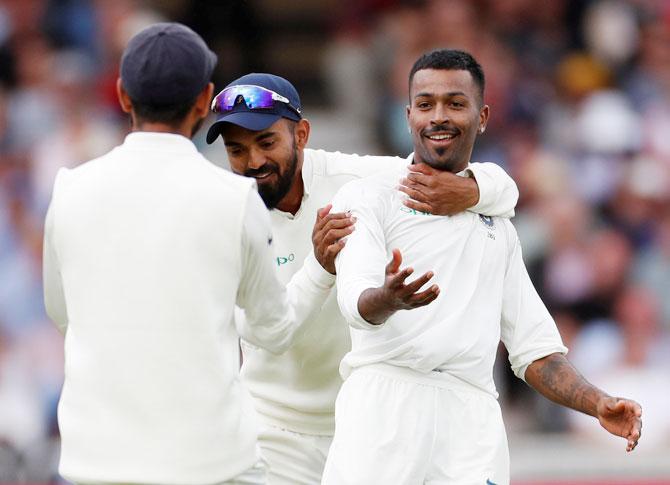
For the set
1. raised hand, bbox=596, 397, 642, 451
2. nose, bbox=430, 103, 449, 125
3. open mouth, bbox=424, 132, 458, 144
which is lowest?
raised hand, bbox=596, 397, 642, 451

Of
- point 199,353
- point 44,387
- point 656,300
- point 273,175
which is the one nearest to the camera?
point 199,353

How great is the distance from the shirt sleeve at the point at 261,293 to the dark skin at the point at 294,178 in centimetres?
23

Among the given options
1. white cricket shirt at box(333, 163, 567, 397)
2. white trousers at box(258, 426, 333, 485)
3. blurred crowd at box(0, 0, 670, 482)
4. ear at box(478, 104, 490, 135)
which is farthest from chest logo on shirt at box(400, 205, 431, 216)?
blurred crowd at box(0, 0, 670, 482)

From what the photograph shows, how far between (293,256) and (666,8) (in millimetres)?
7038

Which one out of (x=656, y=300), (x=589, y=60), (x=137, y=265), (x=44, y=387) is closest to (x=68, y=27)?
(x=44, y=387)

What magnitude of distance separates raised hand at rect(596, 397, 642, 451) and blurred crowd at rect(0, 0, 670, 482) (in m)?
4.60

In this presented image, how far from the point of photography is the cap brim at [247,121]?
15.9 feet

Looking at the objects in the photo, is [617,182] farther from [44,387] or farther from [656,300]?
[44,387]

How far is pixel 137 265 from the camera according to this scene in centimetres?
385

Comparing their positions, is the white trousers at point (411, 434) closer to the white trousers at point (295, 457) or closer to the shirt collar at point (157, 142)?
the white trousers at point (295, 457)

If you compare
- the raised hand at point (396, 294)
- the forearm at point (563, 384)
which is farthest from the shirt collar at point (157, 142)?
the forearm at point (563, 384)

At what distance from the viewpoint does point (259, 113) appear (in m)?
4.89

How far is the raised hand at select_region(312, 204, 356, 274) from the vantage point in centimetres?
450

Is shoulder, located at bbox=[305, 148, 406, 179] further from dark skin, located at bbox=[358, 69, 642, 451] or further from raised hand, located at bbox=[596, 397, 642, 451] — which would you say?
raised hand, located at bbox=[596, 397, 642, 451]
